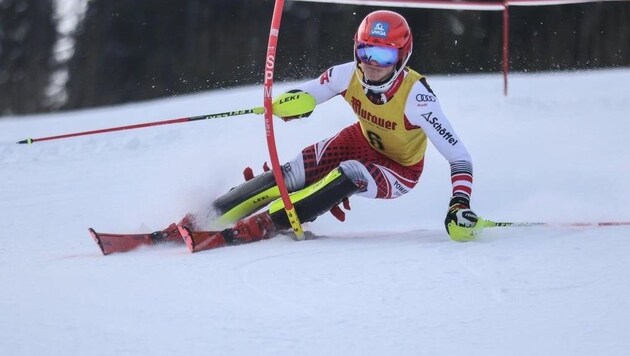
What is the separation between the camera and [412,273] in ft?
12.9

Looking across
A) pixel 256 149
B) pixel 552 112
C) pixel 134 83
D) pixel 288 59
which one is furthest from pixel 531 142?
pixel 134 83

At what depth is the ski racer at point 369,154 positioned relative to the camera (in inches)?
189

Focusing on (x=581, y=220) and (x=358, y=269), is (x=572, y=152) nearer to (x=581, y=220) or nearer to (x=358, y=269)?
(x=581, y=220)

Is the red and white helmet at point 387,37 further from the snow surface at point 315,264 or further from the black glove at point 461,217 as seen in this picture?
the snow surface at point 315,264

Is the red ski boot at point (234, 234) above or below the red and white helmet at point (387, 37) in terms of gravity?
below

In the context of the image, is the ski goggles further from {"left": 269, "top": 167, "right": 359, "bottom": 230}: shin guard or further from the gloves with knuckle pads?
the gloves with knuckle pads

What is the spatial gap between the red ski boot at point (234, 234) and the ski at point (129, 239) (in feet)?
0.76

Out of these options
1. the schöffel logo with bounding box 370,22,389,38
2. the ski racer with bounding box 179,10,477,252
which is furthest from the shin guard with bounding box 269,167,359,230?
the schöffel logo with bounding box 370,22,389,38

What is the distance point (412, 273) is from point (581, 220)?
1.98m

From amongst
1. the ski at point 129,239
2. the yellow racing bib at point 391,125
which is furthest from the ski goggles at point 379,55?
the ski at point 129,239

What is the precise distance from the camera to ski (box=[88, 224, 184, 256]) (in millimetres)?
4684

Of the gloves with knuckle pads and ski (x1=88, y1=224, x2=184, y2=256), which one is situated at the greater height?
the gloves with knuckle pads

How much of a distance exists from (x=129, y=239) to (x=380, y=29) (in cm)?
154

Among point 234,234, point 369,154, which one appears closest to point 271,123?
point 234,234
